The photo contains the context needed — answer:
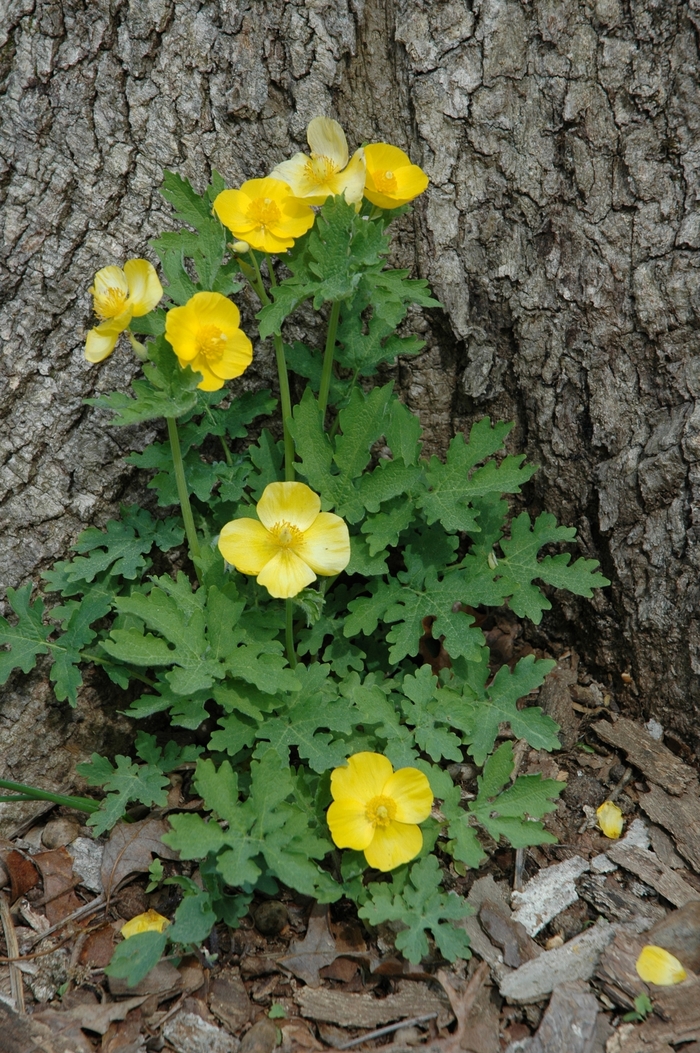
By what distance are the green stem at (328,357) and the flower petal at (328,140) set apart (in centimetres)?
43

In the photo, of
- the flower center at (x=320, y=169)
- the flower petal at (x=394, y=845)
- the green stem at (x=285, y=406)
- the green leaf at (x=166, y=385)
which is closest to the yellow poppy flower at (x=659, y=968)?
the flower petal at (x=394, y=845)

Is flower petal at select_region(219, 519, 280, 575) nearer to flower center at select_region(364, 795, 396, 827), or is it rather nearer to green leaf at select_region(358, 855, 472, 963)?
flower center at select_region(364, 795, 396, 827)

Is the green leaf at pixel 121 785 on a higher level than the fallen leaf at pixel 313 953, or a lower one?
higher

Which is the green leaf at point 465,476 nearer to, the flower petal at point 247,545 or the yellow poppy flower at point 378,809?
the flower petal at point 247,545

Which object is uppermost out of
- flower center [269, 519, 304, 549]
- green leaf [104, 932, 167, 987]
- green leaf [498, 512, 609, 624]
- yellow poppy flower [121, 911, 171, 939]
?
flower center [269, 519, 304, 549]

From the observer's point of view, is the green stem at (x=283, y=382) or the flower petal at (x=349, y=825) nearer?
the flower petal at (x=349, y=825)

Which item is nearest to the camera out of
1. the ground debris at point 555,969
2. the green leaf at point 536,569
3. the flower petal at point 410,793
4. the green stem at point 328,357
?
the ground debris at point 555,969

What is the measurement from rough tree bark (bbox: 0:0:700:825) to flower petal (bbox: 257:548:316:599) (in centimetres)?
74

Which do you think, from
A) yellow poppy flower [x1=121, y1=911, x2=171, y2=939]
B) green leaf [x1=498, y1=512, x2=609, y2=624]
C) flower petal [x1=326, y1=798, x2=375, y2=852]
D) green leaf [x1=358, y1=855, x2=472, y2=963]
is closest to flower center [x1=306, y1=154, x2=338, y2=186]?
green leaf [x1=498, y1=512, x2=609, y2=624]

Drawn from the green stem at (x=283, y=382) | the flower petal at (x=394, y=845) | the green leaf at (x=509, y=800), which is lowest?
the green leaf at (x=509, y=800)

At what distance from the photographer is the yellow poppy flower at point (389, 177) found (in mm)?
2096

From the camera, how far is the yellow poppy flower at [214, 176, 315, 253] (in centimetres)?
207

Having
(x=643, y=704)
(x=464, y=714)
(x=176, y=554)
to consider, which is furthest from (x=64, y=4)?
(x=643, y=704)

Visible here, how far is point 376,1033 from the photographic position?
184 centimetres
